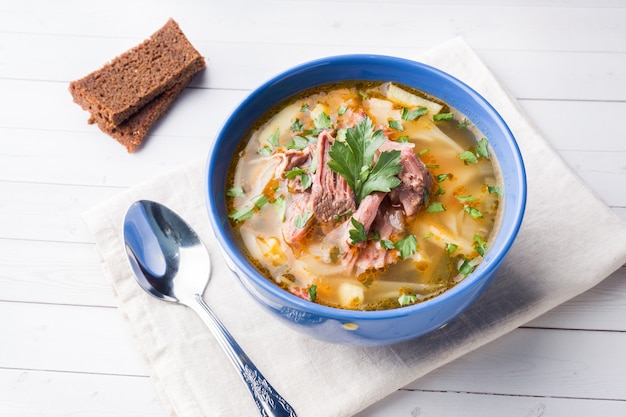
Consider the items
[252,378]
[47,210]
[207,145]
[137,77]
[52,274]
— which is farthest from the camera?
[137,77]

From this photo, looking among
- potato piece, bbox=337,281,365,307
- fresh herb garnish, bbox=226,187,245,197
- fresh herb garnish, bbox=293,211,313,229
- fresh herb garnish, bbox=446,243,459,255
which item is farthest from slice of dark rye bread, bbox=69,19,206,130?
fresh herb garnish, bbox=446,243,459,255

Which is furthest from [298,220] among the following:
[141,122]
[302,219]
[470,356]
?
[141,122]

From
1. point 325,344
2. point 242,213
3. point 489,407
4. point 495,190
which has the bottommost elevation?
point 489,407

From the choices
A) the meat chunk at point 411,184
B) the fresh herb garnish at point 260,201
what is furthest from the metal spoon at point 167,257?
the meat chunk at point 411,184

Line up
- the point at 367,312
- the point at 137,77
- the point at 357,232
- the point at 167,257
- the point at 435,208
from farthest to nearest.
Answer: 1. the point at 137,77
2. the point at 167,257
3. the point at 435,208
4. the point at 357,232
5. the point at 367,312

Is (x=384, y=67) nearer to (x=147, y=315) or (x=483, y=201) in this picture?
(x=483, y=201)

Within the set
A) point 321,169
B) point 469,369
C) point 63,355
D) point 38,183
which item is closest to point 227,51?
point 38,183

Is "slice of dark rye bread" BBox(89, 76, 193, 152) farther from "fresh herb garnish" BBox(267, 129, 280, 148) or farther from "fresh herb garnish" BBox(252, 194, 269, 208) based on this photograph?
"fresh herb garnish" BBox(252, 194, 269, 208)

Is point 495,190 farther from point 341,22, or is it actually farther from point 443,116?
point 341,22
